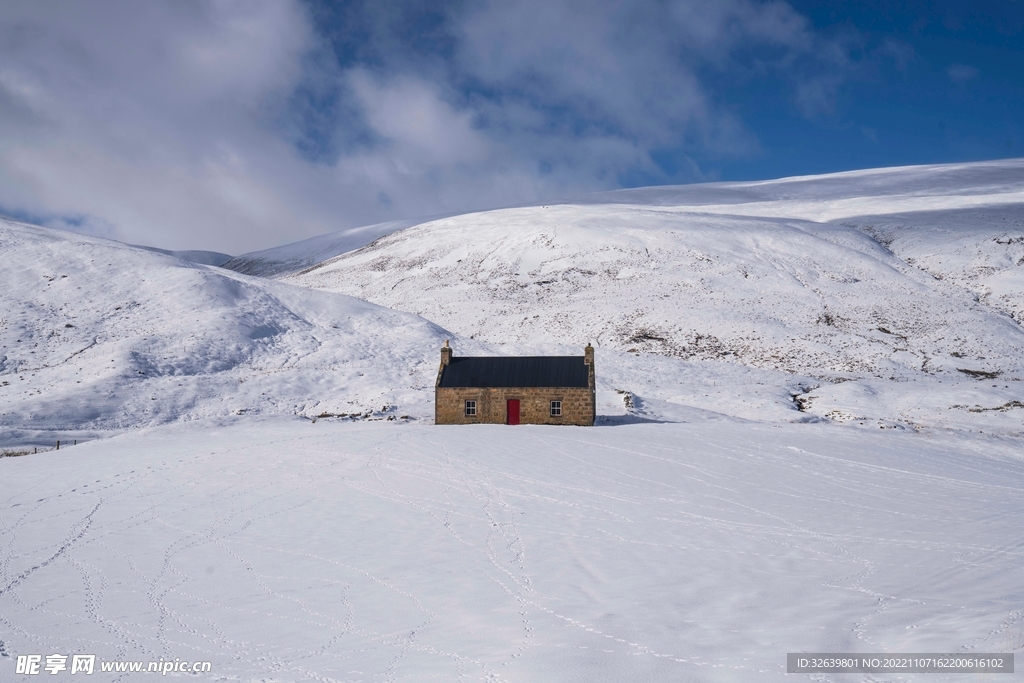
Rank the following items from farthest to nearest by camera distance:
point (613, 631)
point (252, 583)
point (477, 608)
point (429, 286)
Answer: point (429, 286) → point (252, 583) → point (477, 608) → point (613, 631)

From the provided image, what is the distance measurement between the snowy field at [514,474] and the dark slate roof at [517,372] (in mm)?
3420

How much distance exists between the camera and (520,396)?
35.1 meters

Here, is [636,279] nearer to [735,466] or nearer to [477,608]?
[735,466]

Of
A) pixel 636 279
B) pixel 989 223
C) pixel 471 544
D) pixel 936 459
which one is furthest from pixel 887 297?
pixel 471 544

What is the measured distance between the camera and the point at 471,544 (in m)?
13.9

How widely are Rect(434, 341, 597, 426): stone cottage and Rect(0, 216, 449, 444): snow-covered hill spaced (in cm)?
381

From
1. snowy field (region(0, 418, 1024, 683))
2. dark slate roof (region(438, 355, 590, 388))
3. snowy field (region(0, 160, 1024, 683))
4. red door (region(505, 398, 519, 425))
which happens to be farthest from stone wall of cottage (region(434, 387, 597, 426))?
snowy field (region(0, 418, 1024, 683))

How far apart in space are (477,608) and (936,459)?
23806 mm

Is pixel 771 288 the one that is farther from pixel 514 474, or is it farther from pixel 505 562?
pixel 505 562

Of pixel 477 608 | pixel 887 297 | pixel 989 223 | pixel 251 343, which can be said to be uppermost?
pixel 989 223

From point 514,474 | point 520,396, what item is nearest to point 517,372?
point 520,396

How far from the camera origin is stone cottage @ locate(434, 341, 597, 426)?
114 ft

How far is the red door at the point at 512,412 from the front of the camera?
35156 millimetres

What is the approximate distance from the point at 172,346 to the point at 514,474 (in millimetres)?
35413
